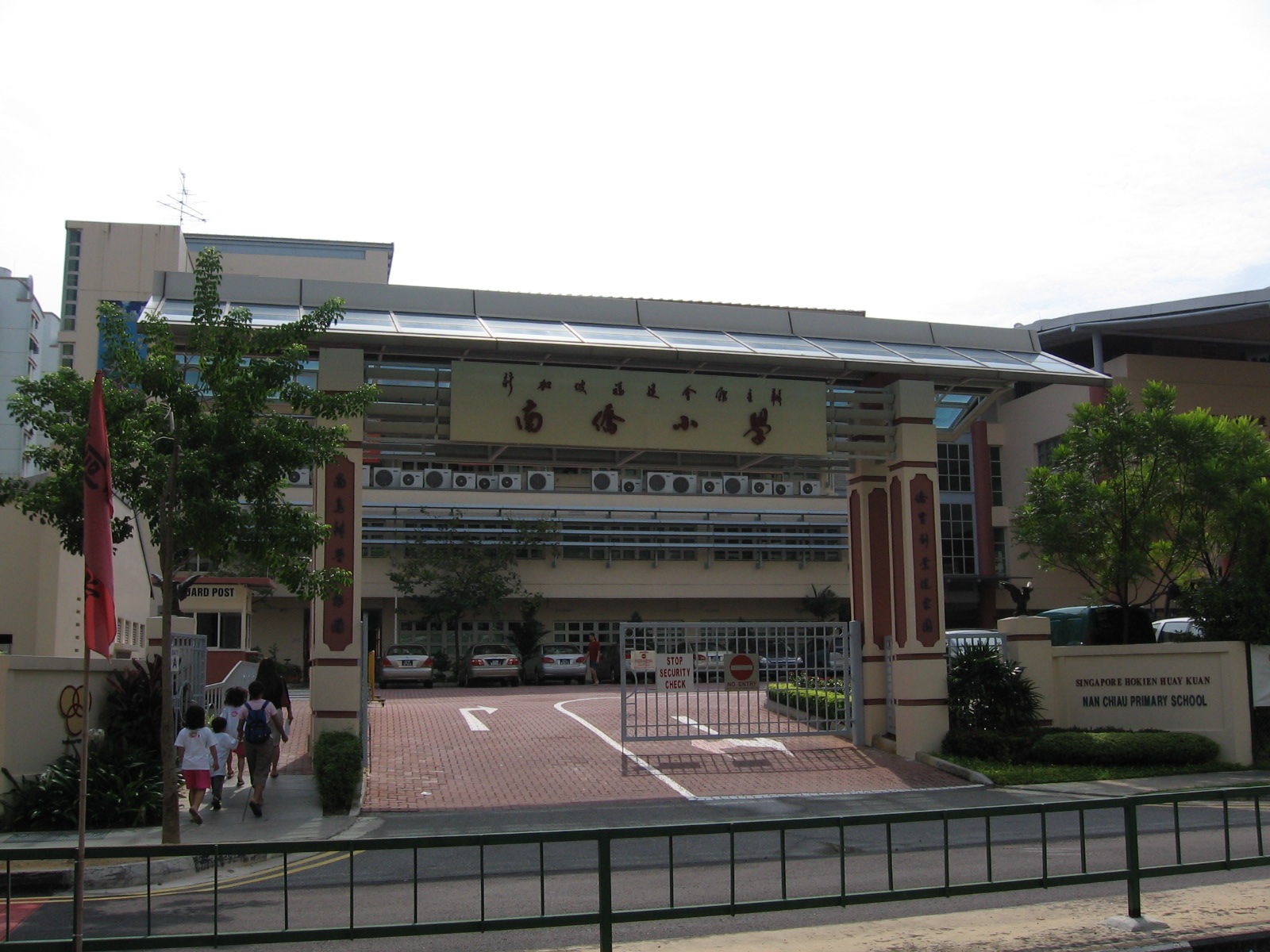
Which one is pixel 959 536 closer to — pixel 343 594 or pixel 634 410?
pixel 634 410

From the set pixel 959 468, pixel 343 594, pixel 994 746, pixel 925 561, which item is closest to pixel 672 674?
pixel 925 561

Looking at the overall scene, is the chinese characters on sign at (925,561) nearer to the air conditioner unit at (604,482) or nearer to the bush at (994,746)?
the bush at (994,746)

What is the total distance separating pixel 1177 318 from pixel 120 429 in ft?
104

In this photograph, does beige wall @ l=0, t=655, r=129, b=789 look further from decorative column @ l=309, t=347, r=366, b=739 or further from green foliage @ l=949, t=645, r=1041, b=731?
green foliage @ l=949, t=645, r=1041, b=731

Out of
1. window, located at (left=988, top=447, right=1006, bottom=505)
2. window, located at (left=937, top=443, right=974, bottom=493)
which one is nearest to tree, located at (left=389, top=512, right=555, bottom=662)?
window, located at (left=937, top=443, right=974, bottom=493)

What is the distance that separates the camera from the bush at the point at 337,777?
44.0 ft

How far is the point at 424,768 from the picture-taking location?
16.3 m

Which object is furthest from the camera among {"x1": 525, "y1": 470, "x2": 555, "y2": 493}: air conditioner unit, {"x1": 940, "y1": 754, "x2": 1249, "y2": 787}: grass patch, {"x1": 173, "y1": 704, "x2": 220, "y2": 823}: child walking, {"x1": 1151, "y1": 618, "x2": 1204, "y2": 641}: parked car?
{"x1": 525, "y1": 470, "x2": 555, "y2": 493}: air conditioner unit

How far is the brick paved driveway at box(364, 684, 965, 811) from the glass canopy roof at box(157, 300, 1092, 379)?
618 centimetres

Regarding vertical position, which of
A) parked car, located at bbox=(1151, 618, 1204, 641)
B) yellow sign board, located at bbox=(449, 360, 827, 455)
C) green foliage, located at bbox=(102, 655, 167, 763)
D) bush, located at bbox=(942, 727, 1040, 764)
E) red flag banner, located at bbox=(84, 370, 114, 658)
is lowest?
bush, located at bbox=(942, 727, 1040, 764)

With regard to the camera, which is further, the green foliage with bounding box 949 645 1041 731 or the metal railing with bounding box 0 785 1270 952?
the green foliage with bounding box 949 645 1041 731

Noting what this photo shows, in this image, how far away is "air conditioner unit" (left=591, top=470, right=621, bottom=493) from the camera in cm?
4362

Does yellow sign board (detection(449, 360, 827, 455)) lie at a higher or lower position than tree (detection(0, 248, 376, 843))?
higher

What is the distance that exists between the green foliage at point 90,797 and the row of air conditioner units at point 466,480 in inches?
1096
